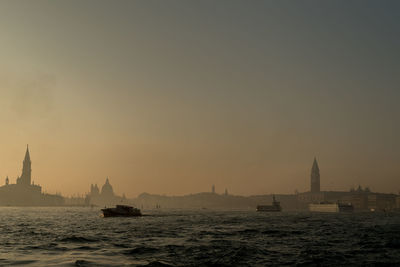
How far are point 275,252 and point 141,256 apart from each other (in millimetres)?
12882

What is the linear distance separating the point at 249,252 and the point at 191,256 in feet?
20.2

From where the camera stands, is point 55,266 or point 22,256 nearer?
point 55,266

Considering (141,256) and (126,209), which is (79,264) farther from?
(126,209)

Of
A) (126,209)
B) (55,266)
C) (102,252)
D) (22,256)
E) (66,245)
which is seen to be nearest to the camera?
(55,266)

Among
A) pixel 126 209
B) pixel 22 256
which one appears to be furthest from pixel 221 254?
pixel 126 209

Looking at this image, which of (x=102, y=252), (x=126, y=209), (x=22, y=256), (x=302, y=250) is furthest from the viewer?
(x=126, y=209)

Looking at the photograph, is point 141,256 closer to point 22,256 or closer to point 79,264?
point 79,264

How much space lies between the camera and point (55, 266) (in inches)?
1127

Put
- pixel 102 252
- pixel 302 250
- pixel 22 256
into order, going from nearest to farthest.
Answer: pixel 22 256, pixel 102 252, pixel 302 250

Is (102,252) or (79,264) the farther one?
(102,252)

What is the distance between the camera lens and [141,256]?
111 feet

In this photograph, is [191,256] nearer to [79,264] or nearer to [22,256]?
[79,264]

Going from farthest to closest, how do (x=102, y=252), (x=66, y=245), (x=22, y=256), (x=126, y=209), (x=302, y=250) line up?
(x=126, y=209) < (x=66, y=245) < (x=302, y=250) < (x=102, y=252) < (x=22, y=256)

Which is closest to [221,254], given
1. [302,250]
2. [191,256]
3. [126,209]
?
[191,256]
